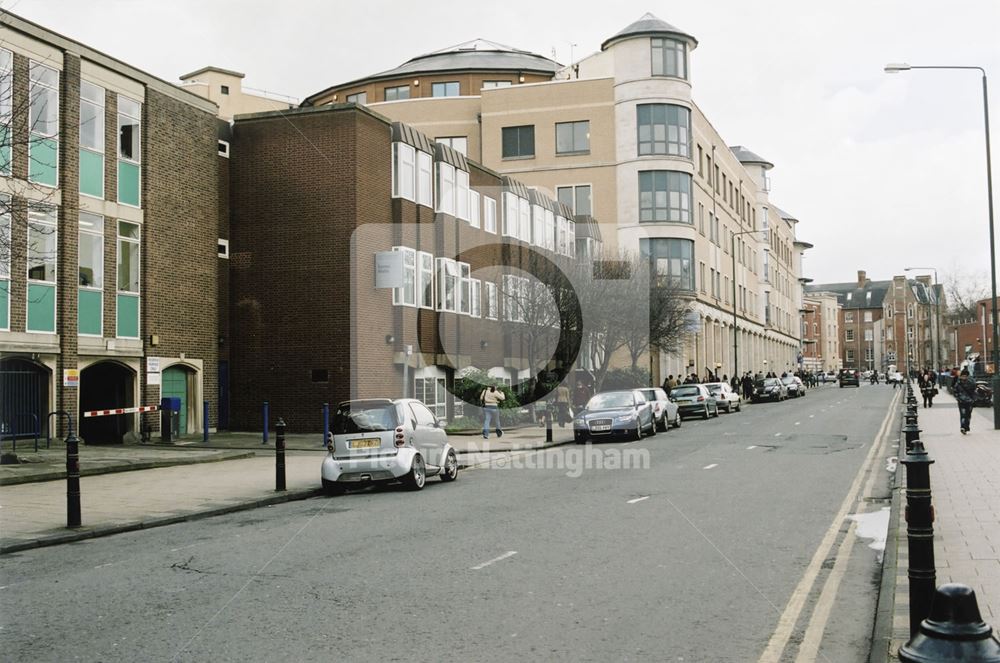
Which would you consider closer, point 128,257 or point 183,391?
point 128,257

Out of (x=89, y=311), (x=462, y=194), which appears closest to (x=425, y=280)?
(x=462, y=194)

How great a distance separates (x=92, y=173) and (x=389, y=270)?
8.75 metres

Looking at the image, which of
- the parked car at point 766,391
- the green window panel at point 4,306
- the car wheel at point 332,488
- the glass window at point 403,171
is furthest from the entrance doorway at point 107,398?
the parked car at point 766,391

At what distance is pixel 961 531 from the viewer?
9516 mm

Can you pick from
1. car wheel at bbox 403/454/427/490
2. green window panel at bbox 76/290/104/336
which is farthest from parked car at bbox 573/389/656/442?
green window panel at bbox 76/290/104/336

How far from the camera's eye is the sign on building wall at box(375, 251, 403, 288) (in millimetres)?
28484

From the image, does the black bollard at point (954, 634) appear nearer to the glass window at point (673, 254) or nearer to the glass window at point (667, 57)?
the glass window at point (673, 254)

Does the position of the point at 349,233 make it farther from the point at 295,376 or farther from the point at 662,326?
the point at 662,326

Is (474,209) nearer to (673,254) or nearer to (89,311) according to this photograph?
(89,311)

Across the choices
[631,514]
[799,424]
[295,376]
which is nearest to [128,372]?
[295,376]

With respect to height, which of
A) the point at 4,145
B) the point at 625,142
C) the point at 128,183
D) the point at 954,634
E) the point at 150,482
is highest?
the point at 625,142

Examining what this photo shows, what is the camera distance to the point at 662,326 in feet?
131

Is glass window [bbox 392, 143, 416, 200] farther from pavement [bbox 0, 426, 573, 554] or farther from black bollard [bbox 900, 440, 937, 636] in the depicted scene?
black bollard [bbox 900, 440, 937, 636]

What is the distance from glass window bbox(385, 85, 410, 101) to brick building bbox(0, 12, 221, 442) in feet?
133
